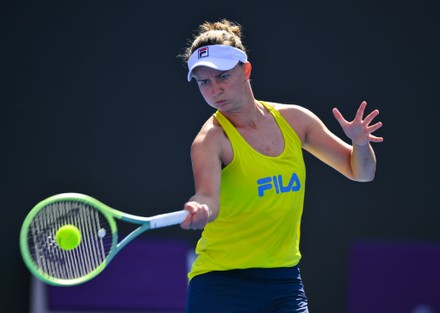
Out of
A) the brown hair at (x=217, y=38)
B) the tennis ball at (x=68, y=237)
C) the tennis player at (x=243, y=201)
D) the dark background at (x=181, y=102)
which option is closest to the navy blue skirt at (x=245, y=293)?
the tennis player at (x=243, y=201)

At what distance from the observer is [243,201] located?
322 centimetres

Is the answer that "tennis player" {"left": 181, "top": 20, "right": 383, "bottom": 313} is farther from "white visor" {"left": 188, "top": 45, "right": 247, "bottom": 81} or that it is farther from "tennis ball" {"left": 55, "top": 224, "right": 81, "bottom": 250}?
"tennis ball" {"left": 55, "top": 224, "right": 81, "bottom": 250}

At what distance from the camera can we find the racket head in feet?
9.52

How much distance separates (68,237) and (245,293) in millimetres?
738

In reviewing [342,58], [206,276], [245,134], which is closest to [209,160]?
[245,134]

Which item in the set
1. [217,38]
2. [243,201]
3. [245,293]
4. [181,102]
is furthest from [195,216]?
[181,102]

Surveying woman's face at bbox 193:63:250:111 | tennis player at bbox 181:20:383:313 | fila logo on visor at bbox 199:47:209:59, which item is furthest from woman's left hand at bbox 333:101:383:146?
fila logo on visor at bbox 199:47:209:59

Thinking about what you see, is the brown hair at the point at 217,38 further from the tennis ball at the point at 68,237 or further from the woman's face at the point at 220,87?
the tennis ball at the point at 68,237

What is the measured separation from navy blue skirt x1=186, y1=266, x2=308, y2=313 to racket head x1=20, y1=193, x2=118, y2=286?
427 mm

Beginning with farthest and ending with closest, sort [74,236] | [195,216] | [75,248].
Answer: [75,248] < [74,236] < [195,216]

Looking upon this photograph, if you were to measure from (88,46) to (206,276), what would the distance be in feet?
7.36

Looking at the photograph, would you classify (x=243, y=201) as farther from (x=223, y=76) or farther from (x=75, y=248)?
(x=75, y=248)

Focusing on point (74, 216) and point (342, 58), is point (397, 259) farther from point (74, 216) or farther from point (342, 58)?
point (74, 216)

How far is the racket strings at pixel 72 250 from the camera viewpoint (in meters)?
2.97
